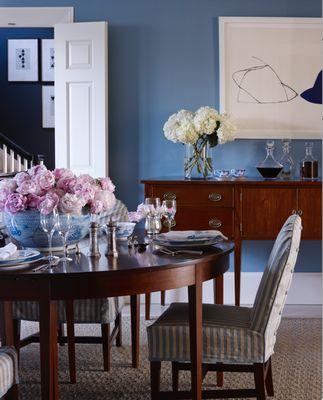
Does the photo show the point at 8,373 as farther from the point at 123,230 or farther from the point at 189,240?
the point at 123,230

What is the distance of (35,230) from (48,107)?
20.9 ft

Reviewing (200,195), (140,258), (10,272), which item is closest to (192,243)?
(140,258)

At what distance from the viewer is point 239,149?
17.4 feet

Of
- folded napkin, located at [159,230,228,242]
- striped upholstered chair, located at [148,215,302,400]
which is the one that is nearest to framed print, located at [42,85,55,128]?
folded napkin, located at [159,230,228,242]

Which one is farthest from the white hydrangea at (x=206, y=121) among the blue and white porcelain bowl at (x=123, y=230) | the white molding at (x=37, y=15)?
the blue and white porcelain bowl at (x=123, y=230)

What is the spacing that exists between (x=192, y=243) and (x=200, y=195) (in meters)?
1.81

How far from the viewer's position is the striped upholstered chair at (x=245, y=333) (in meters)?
2.65

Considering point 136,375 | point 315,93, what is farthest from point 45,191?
point 315,93

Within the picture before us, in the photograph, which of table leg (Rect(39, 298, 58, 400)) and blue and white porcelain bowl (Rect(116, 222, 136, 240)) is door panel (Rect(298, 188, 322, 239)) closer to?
blue and white porcelain bowl (Rect(116, 222, 136, 240))

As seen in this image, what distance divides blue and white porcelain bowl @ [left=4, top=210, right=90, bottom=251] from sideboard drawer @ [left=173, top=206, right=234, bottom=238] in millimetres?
1810

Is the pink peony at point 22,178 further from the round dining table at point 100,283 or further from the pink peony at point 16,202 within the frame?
the round dining table at point 100,283

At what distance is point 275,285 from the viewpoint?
2631 mm

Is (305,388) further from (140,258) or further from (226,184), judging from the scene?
(226,184)

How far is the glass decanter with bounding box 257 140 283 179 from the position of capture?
4.99m
